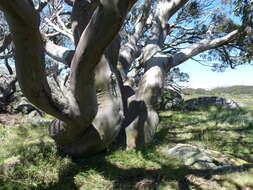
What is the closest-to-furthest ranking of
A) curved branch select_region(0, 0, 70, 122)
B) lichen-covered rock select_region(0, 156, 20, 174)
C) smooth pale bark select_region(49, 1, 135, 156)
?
curved branch select_region(0, 0, 70, 122), smooth pale bark select_region(49, 1, 135, 156), lichen-covered rock select_region(0, 156, 20, 174)

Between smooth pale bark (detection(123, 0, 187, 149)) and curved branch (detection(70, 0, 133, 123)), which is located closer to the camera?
curved branch (detection(70, 0, 133, 123))

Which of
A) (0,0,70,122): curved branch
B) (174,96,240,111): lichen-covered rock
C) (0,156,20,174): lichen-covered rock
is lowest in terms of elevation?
(0,156,20,174): lichen-covered rock

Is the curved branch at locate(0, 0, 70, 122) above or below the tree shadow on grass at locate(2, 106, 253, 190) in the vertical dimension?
above

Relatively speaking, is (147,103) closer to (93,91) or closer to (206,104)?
(93,91)

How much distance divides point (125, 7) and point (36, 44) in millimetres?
830

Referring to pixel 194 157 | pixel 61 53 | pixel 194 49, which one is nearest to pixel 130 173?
pixel 194 157

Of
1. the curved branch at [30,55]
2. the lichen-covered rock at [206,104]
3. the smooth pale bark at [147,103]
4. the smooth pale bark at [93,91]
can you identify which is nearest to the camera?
the curved branch at [30,55]

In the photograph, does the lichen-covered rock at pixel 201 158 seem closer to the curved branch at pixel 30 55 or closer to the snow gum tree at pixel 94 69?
the snow gum tree at pixel 94 69

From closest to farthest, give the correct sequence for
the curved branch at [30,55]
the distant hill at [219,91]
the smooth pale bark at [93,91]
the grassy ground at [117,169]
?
the curved branch at [30,55] → the smooth pale bark at [93,91] → the grassy ground at [117,169] → the distant hill at [219,91]

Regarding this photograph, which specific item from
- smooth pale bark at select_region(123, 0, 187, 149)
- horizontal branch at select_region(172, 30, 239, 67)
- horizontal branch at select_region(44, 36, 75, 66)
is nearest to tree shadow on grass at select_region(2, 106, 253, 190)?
smooth pale bark at select_region(123, 0, 187, 149)

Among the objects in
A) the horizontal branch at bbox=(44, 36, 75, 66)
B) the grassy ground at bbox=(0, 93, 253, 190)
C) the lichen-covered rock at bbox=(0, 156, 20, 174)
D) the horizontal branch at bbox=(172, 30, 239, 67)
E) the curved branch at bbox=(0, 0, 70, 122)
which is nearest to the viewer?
the curved branch at bbox=(0, 0, 70, 122)

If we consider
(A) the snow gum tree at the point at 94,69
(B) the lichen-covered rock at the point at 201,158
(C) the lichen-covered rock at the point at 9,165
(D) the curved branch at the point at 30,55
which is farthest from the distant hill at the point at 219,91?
(D) the curved branch at the point at 30,55

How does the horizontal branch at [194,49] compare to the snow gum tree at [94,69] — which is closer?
the snow gum tree at [94,69]

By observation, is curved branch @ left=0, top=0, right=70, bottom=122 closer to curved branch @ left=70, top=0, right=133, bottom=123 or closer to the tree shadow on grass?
curved branch @ left=70, top=0, right=133, bottom=123
